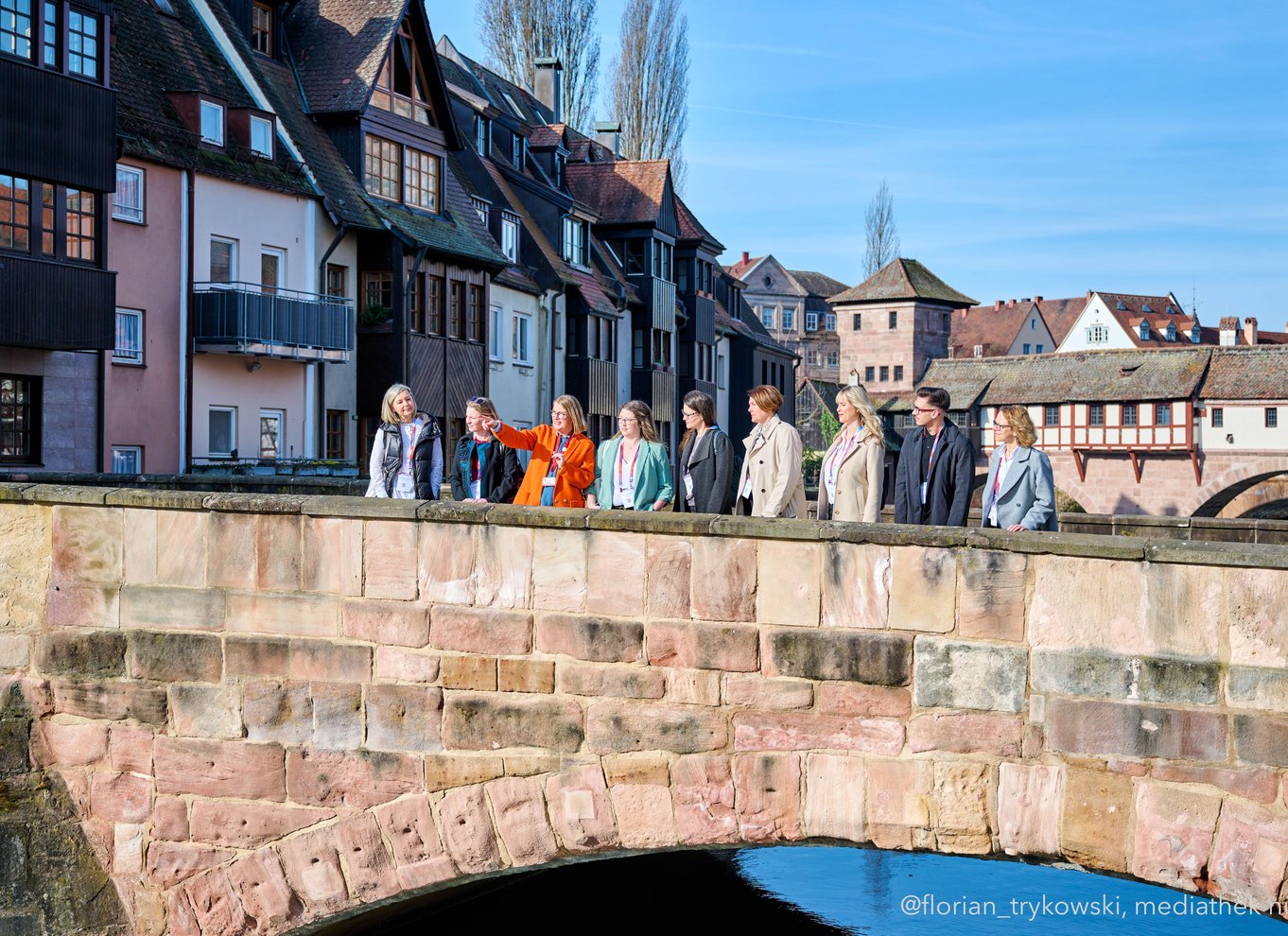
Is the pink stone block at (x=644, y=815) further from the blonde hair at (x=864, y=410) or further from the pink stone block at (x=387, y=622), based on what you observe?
the blonde hair at (x=864, y=410)

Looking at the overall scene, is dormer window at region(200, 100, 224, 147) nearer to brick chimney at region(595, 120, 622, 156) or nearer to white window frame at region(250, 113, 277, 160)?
white window frame at region(250, 113, 277, 160)

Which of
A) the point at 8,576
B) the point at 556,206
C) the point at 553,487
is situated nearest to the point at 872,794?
the point at 553,487

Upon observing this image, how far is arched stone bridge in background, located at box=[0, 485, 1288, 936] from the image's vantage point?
6.31m

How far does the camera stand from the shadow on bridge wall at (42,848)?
28.1ft

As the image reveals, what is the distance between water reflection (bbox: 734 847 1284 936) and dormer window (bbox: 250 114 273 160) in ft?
50.4

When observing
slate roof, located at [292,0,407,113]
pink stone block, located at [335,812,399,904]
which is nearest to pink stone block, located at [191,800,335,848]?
pink stone block, located at [335,812,399,904]

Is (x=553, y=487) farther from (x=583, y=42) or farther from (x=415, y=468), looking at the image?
(x=583, y=42)

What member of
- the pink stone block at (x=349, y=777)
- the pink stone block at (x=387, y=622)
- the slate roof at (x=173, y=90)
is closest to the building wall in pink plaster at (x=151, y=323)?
the slate roof at (x=173, y=90)

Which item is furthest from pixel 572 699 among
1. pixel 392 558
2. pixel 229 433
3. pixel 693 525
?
pixel 229 433

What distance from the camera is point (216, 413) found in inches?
982

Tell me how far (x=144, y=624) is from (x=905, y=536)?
14.2 ft

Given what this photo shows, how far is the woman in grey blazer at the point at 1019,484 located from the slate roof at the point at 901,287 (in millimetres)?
70218

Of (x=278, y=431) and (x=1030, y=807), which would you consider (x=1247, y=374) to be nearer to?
(x=278, y=431)

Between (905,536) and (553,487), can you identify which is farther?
(553,487)
